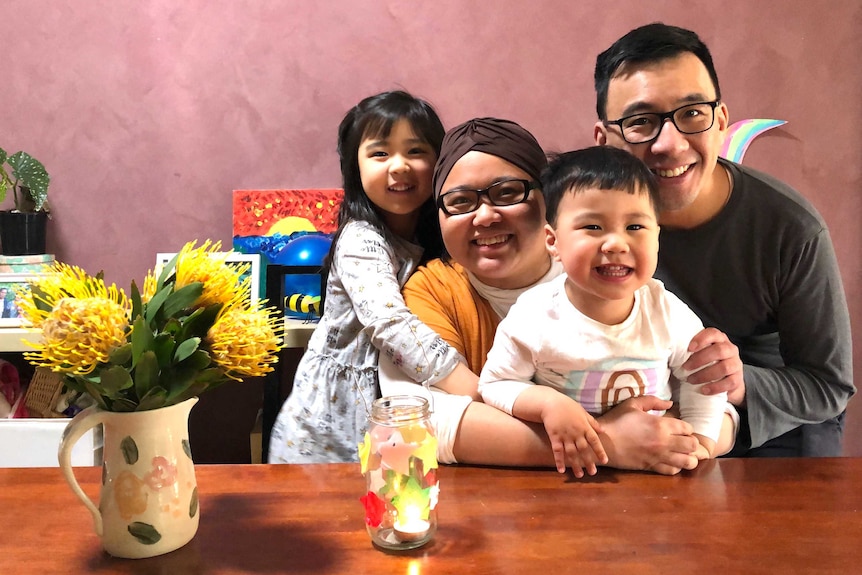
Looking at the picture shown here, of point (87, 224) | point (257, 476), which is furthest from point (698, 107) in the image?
point (87, 224)

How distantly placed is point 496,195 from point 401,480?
64 centimetres

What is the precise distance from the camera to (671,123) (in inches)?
51.2

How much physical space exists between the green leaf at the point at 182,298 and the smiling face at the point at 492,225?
611mm

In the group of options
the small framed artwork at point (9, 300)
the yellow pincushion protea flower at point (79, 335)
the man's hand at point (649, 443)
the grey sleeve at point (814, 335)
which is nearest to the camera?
the yellow pincushion protea flower at point (79, 335)

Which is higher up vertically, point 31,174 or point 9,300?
point 31,174

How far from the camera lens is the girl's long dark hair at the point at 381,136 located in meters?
1.59

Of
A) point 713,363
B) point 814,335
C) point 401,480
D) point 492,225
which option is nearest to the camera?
point 401,480

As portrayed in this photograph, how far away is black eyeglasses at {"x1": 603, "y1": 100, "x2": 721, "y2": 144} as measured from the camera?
4.27 feet

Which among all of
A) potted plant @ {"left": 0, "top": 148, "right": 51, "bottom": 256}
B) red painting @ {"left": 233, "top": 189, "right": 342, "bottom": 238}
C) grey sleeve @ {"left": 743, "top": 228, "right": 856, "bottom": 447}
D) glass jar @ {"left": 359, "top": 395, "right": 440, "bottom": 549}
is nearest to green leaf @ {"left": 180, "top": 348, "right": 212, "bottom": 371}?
glass jar @ {"left": 359, "top": 395, "right": 440, "bottom": 549}

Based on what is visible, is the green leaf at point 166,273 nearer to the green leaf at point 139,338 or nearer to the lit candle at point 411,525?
the green leaf at point 139,338

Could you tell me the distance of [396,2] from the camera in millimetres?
2355

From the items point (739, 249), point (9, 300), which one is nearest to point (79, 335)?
point (739, 249)

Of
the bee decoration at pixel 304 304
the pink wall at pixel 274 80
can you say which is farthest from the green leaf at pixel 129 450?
the pink wall at pixel 274 80

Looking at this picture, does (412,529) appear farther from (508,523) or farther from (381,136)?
(381,136)
